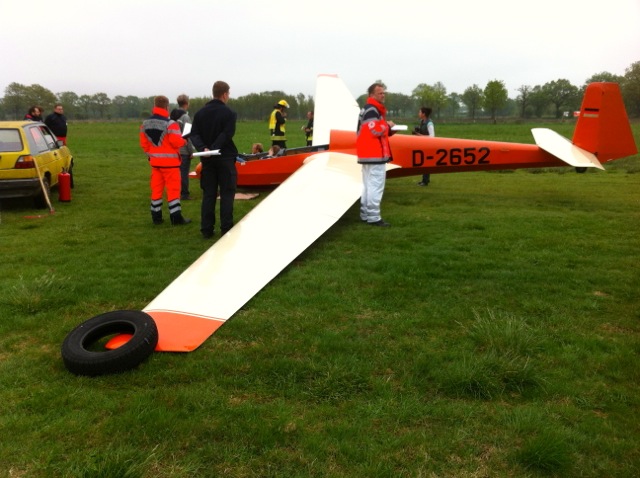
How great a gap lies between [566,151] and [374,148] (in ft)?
14.1

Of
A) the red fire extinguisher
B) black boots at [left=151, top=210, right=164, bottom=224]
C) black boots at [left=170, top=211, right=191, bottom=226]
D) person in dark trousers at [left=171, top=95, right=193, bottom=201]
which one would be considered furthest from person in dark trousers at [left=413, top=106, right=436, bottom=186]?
the red fire extinguisher

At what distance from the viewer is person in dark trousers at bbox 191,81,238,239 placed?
708 centimetres

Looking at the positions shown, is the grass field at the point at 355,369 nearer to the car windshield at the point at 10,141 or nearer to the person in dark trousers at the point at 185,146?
the car windshield at the point at 10,141

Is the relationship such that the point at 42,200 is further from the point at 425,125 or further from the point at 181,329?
the point at 425,125

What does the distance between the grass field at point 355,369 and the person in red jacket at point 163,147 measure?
1.43 meters

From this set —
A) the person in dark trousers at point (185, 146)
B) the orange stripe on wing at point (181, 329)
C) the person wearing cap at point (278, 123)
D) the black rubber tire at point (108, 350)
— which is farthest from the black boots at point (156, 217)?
the person wearing cap at point (278, 123)

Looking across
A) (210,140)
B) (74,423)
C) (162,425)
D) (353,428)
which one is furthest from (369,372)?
(210,140)

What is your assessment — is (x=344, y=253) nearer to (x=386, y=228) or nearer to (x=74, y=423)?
(x=386, y=228)

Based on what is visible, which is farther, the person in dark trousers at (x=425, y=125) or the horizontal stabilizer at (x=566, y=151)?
the person in dark trousers at (x=425, y=125)

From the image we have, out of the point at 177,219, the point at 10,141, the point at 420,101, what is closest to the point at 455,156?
the point at 177,219

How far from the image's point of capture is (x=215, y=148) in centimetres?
704

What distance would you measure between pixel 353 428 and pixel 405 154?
305 inches

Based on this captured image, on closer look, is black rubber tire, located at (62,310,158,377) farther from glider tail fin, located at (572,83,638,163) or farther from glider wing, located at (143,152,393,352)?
glider tail fin, located at (572,83,638,163)

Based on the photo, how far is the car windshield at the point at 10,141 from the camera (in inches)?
349
